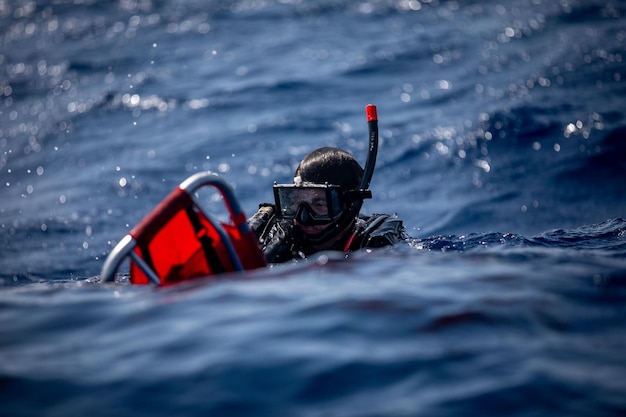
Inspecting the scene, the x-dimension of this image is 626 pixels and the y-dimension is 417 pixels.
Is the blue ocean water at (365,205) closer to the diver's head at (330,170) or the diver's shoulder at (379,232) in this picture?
the diver's shoulder at (379,232)

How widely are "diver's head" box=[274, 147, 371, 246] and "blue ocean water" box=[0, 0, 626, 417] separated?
1.34 ft

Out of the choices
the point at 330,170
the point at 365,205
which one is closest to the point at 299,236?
the point at 330,170

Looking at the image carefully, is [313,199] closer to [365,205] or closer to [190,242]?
[190,242]

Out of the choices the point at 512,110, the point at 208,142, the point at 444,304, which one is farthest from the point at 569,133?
the point at 444,304

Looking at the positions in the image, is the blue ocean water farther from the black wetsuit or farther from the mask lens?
the mask lens

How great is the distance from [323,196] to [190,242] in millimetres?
1237

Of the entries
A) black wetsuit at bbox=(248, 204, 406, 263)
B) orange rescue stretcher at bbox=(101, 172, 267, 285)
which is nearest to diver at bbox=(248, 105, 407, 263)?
black wetsuit at bbox=(248, 204, 406, 263)

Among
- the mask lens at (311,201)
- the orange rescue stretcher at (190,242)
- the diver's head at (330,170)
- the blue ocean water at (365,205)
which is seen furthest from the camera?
the diver's head at (330,170)

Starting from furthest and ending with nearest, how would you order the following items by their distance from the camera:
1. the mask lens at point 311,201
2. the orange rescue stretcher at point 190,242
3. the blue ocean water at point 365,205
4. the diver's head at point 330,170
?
the diver's head at point 330,170 → the mask lens at point 311,201 → the orange rescue stretcher at point 190,242 → the blue ocean water at point 365,205

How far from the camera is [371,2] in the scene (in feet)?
52.1

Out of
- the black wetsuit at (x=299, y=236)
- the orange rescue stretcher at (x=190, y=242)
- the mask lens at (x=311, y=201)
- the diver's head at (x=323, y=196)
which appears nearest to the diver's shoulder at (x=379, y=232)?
the black wetsuit at (x=299, y=236)

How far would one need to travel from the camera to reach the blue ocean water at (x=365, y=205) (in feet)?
7.80

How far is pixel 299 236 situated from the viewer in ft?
14.8

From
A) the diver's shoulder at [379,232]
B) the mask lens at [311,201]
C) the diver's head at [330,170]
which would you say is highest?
the diver's head at [330,170]
